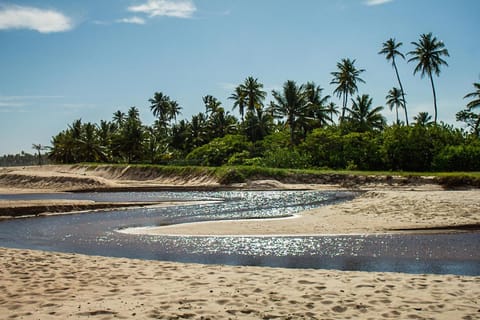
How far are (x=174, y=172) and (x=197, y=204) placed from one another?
2859 cm

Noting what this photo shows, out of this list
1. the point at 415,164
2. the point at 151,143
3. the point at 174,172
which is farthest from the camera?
the point at 151,143

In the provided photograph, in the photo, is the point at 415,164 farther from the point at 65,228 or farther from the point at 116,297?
the point at 116,297

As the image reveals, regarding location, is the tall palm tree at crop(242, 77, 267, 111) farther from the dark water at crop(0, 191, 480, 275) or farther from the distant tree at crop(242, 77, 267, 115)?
the dark water at crop(0, 191, 480, 275)

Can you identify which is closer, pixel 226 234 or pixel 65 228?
pixel 226 234

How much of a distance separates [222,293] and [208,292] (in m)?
0.26

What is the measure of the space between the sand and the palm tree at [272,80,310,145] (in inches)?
2184

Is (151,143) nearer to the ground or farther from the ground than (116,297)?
farther from the ground

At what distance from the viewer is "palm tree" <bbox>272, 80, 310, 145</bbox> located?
6519 centimetres

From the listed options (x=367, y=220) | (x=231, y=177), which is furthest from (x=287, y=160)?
(x=367, y=220)

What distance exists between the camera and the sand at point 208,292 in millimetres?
6715

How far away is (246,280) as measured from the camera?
8992 millimetres

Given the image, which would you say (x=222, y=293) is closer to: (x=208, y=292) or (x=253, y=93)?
(x=208, y=292)

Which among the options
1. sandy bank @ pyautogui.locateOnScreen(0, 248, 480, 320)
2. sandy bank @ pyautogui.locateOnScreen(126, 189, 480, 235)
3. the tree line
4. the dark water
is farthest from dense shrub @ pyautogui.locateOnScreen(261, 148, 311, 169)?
sandy bank @ pyautogui.locateOnScreen(0, 248, 480, 320)

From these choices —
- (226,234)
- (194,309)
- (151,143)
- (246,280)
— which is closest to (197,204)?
(226,234)
